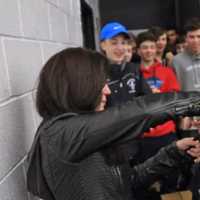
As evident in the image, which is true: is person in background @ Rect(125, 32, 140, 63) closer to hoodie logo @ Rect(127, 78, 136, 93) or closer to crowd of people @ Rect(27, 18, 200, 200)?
hoodie logo @ Rect(127, 78, 136, 93)

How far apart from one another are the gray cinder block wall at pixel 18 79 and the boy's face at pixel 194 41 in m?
1.53

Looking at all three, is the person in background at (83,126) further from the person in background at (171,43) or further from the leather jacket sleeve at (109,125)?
the person in background at (171,43)

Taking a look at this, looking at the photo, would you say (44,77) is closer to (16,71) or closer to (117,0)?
(16,71)

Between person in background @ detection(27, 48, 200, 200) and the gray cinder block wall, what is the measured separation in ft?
0.40

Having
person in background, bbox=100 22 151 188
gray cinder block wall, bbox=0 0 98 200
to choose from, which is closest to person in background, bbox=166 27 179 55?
person in background, bbox=100 22 151 188

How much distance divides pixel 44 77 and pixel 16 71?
10.0 inches

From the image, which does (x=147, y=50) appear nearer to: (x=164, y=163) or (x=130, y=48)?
(x=130, y=48)

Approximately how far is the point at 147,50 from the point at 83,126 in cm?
201

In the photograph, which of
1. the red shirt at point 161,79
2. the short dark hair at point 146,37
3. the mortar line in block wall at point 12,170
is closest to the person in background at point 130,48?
the short dark hair at point 146,37

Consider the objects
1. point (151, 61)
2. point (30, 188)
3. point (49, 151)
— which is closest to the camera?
point (49, 151)

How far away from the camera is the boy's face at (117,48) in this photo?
2.31m

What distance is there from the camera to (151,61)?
2756mm

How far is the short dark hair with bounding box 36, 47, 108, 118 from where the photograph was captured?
37.6 inches

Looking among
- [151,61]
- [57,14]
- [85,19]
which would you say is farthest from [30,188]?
[85,19]
